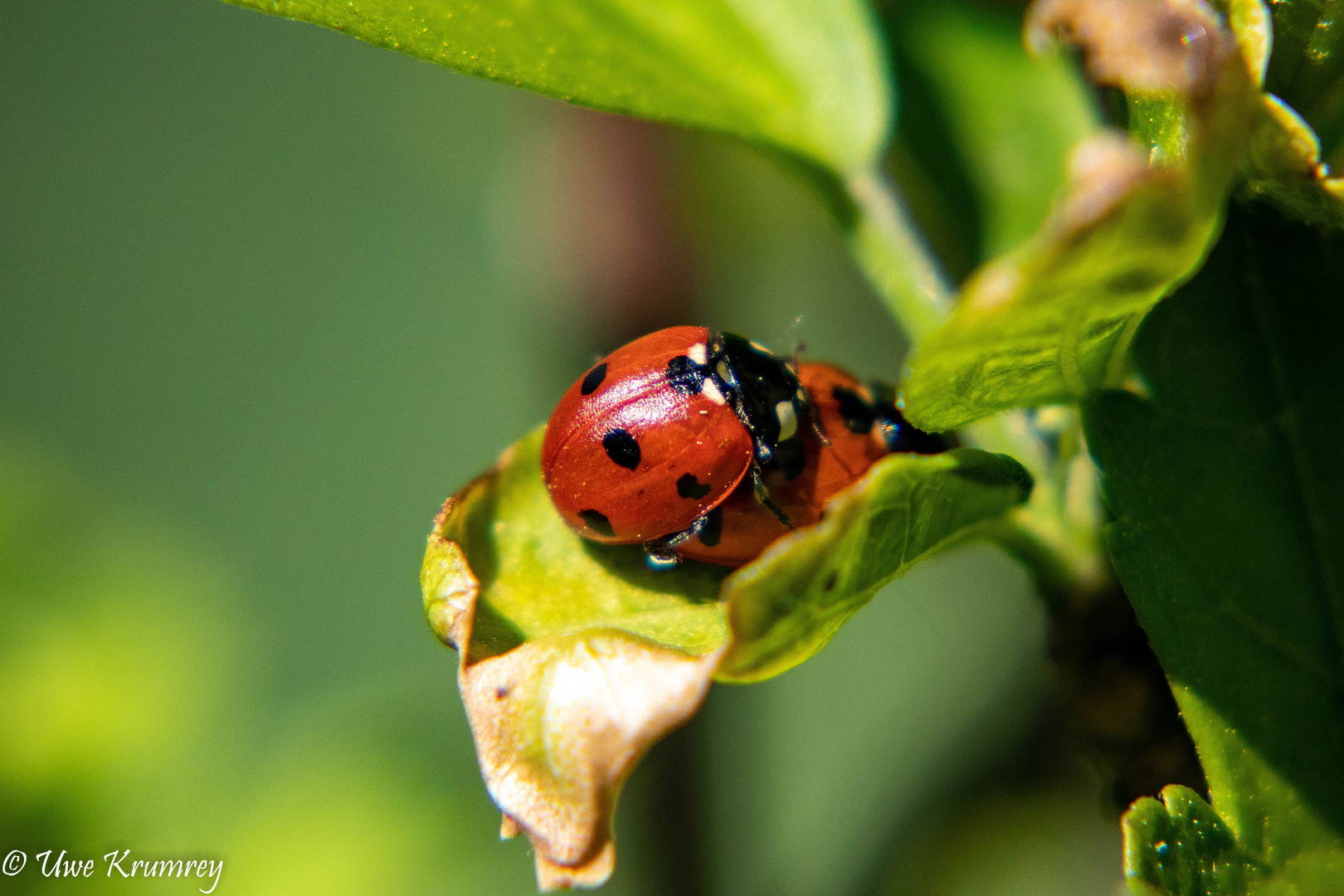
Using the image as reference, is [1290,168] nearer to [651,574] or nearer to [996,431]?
[996,431]

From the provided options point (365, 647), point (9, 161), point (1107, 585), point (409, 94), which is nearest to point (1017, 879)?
point (1107, 585)

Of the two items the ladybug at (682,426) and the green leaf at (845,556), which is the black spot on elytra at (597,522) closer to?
the ladybug at (682,426)

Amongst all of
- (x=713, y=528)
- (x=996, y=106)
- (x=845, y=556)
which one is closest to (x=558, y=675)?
(x=845, y=556)

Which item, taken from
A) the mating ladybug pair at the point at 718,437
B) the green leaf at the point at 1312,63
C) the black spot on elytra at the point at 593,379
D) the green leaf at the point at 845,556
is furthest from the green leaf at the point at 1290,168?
the black spot on elytra at the point at 593,379

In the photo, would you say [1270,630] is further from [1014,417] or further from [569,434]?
[569,434]

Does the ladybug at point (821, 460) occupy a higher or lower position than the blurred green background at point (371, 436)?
higher

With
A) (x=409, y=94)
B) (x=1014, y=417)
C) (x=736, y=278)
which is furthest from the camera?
(x=409, y=94)
